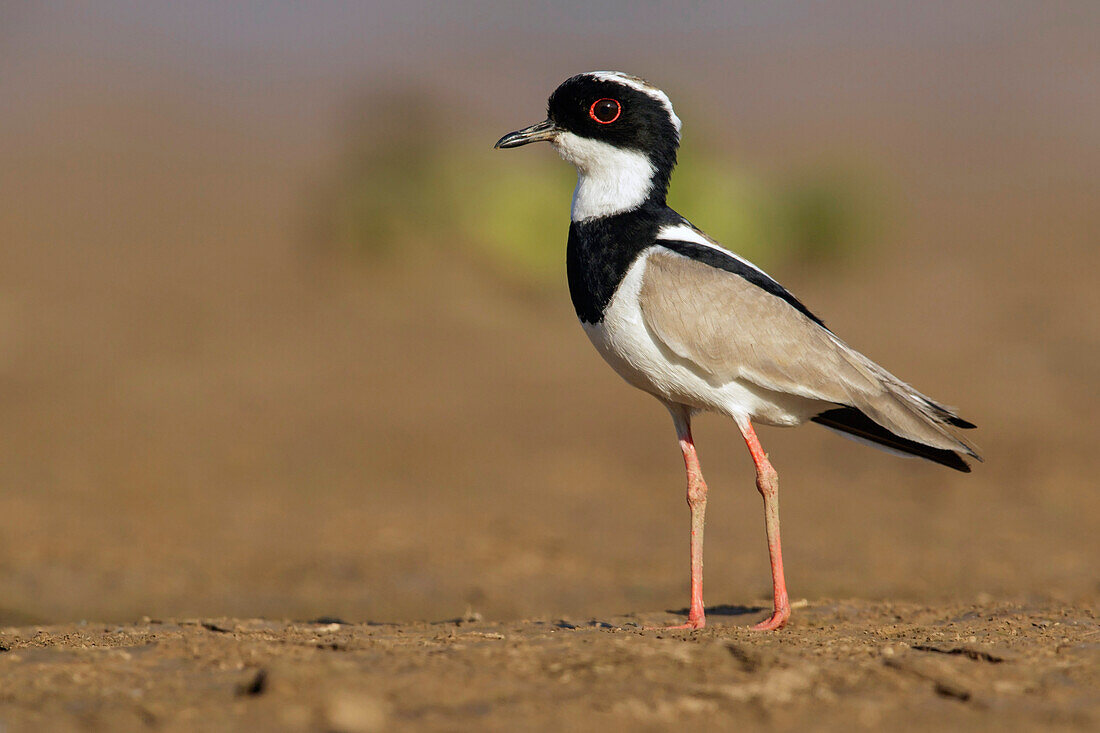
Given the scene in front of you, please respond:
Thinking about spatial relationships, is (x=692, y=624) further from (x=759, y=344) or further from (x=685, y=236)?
(x=685, y=236)

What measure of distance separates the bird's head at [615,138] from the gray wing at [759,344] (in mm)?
438

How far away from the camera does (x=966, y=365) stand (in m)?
14.9

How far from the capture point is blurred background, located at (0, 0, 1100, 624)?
9.42 m

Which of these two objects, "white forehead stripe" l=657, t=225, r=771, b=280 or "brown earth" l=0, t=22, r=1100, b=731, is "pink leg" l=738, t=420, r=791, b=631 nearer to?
"brown earth" l=0, t=22, r=1100, b=731

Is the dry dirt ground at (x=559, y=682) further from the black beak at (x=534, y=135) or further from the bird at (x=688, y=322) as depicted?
the black beak at (x=534, y=135)

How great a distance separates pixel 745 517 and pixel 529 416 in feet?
11.4

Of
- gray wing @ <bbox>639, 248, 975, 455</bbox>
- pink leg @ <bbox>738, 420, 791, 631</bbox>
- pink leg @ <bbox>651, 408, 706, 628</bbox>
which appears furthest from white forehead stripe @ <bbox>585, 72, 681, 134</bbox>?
pink leg @ <bbox>738, 420, 791, 631</bbox>

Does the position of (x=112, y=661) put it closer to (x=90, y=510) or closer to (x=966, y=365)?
(x=90, y=510)

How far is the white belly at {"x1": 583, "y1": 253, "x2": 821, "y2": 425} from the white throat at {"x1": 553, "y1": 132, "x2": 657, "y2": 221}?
37 cm

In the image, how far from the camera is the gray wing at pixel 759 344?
18.8ft

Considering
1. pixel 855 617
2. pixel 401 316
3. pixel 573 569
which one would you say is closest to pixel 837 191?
pixel 401 316

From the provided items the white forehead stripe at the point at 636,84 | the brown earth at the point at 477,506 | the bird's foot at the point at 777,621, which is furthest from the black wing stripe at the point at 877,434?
the white forehead stripe at the point at 636,84

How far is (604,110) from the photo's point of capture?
6203 mm

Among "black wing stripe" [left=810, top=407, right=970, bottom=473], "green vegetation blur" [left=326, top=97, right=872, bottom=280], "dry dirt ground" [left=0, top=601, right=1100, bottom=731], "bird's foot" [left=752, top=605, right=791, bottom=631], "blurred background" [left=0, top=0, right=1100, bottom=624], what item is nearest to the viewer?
"dry dirt ground" [left=0, top=601, right=1100, bottom=731]
